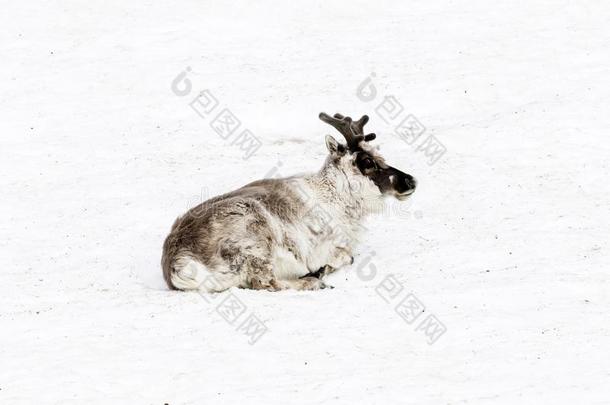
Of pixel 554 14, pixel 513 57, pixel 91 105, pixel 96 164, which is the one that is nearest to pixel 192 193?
pixel 96 164

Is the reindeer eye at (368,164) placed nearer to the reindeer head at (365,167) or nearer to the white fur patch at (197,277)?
the reindeer head at (365,167)

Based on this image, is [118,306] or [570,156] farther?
[570,156]

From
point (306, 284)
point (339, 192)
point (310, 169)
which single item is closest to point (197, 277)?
point (306, 284)

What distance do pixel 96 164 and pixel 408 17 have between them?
788 centimetres

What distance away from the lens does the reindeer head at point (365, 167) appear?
35.7 feet

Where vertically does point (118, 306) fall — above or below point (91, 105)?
above

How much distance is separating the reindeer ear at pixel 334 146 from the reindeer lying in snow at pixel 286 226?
0.5 inches

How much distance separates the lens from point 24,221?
12.3 meters

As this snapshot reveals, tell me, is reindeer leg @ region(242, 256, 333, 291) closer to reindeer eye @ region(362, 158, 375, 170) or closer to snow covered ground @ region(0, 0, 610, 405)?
snow covered ground @ region(0, 0, 610, 405)

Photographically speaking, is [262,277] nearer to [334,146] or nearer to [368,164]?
[334,146]

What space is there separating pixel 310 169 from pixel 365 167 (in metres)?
2.73

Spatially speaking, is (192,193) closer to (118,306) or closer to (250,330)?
(118,306)

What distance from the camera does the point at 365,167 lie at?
35.9ft

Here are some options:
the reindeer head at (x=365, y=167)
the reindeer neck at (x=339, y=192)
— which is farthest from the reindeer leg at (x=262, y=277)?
the reindeer head at (x=365, y=167)
